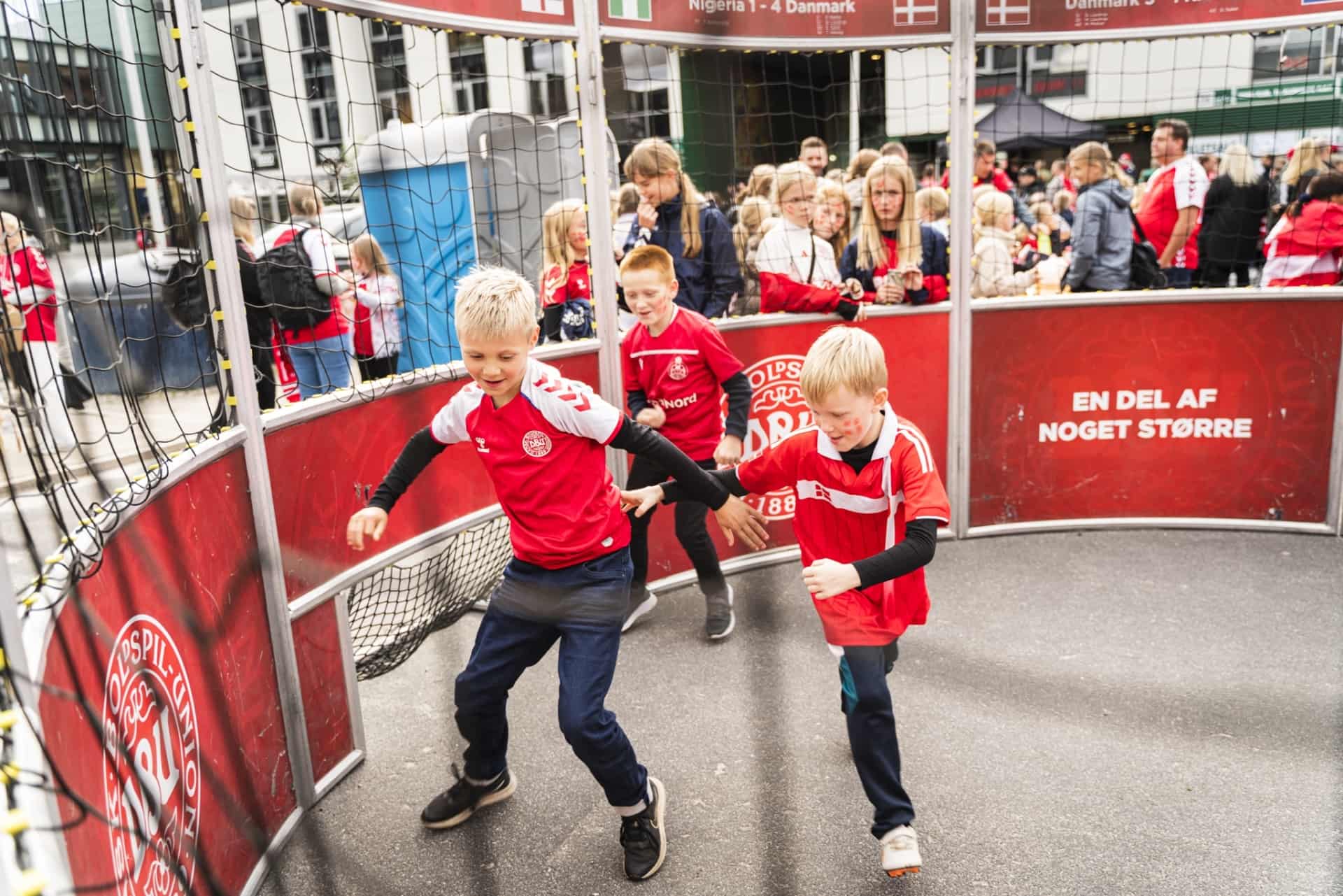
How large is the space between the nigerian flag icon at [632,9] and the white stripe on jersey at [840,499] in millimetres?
2541

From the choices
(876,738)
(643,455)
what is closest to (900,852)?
(876,738)

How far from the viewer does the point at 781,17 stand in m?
4.95

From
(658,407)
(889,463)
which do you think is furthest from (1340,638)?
(658,407)

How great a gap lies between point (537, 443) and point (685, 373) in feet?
5.02

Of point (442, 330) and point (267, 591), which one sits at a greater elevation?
point (442, 330)

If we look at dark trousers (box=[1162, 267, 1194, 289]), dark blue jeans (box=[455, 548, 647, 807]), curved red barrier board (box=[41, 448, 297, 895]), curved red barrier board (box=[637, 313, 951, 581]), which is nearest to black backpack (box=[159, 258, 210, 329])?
curved red barrier board (box=[41, 448, 297, 895])

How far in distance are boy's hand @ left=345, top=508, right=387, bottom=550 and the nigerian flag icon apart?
2629mm

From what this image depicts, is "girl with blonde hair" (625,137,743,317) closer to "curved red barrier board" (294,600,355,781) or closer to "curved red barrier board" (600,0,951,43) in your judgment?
"curved red barrier board" (600,0,951,43)

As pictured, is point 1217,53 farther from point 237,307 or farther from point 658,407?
point 237,307

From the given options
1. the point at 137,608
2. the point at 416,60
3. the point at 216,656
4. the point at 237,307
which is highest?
the point at 416,60

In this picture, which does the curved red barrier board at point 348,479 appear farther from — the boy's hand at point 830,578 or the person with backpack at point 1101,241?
the person with backpack at point 1101,241

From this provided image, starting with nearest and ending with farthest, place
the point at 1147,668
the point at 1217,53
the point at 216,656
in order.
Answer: the point at 216,656 < the point at 1147,668 < the point at 1217,53

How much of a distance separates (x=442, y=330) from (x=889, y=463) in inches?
150

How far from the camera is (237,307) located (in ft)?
9.55
